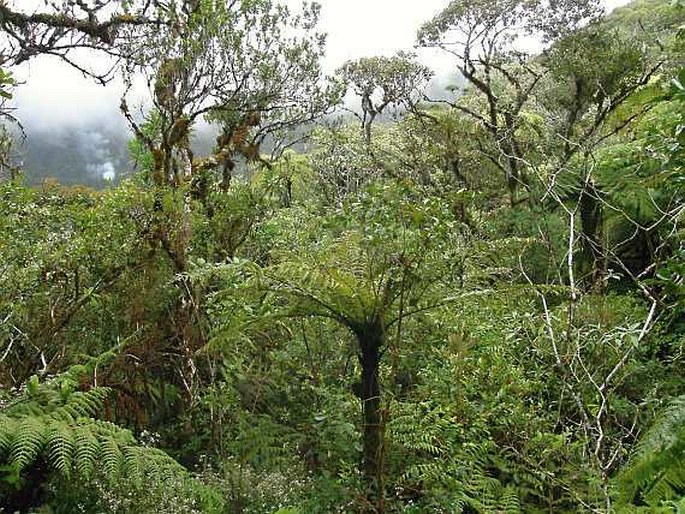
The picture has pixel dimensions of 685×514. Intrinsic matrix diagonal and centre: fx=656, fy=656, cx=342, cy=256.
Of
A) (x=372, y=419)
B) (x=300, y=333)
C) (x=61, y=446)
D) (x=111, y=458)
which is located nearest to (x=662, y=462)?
(x=372, y=419)

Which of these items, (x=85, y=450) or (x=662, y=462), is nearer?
(x=662, y=462)

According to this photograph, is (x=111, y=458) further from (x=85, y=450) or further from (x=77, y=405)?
(x=77, y=405)

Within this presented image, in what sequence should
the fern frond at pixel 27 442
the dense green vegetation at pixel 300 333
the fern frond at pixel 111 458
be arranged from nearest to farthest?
the fern frond at pixel 27 442
the fern frond at pixel 111 458
the dense green vegetation at pixel 300 333

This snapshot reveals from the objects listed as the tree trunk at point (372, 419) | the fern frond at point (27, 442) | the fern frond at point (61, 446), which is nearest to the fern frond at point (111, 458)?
the fern frond at point (61, 446)

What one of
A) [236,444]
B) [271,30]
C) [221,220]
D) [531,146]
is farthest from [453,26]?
[236,444]

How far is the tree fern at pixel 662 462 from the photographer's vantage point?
2.00m

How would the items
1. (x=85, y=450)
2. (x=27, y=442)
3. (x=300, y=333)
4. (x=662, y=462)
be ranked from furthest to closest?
(x=300, y=333)
(x=85, y=450)
(x=27, y=442)
(x=662, y=462)

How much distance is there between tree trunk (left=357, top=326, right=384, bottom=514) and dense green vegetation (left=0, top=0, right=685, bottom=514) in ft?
0.04

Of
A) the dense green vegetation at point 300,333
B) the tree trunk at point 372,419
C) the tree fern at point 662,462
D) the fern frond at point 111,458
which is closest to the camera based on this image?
the tree fern at point 662,462

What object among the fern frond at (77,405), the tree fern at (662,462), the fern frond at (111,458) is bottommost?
the tree fern at (662,462)

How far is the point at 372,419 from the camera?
3393 mm

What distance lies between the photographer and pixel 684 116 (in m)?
2.29

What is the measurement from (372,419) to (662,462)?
5.30 ft

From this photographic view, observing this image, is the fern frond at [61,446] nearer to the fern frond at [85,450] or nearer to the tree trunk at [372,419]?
the fern frond at [85,450]
